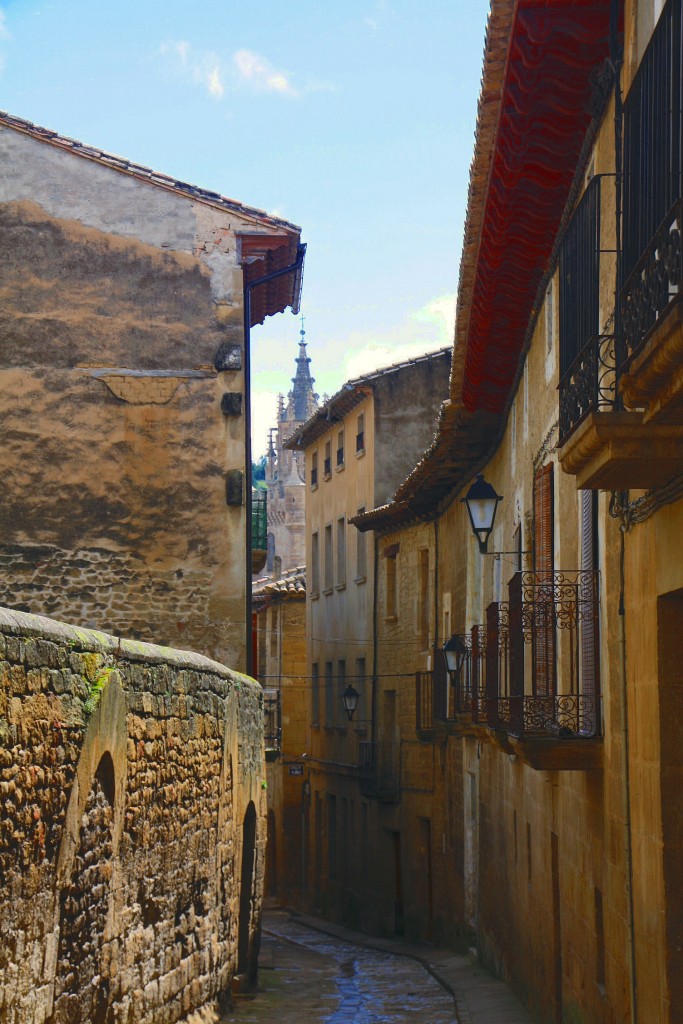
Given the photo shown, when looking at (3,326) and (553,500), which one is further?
(3,326)

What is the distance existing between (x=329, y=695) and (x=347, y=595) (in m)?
2.64

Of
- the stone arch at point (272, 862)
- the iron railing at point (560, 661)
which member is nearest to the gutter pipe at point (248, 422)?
the iron railing at point (560, 661)

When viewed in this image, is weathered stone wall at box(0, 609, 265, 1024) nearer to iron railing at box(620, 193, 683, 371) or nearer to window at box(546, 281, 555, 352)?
iron railing at box(620, 193, 683, 371)

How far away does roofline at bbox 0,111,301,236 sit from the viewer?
19141 millimetres

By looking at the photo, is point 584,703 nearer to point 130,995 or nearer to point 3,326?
point 130,995

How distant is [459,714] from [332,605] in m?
18.0

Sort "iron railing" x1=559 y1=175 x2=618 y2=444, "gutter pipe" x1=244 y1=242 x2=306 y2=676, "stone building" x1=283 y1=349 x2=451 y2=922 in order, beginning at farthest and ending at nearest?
"stone building" x1=283 y1=349 x2=451 y2=922 → "gutter pipe" x1=244 y1=242 x2=306 y2=676 → "iron railing" x1=559 y1=175 x2=618 y2=444

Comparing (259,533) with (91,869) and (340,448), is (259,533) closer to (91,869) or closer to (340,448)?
(340,448)

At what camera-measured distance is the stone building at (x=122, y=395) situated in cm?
1877

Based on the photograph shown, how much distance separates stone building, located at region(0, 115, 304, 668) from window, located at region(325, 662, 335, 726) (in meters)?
17.3

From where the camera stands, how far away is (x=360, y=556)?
3450cm

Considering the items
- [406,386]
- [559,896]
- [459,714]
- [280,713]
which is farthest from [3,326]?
[280,713]

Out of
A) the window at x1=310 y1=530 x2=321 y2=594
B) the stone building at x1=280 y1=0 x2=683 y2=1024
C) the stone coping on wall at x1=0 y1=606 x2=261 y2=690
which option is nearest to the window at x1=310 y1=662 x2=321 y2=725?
the window at x1=310 y1=530 x2=321 y2=594

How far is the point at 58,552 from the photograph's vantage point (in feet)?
61.5
